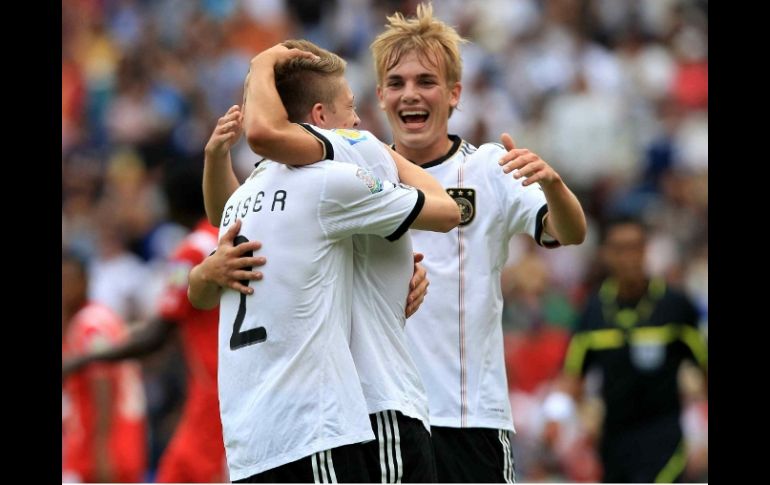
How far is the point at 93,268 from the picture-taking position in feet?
42.6

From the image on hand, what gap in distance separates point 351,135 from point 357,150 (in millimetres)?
74

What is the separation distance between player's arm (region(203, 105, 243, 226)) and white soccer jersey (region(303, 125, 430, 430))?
2.04ft

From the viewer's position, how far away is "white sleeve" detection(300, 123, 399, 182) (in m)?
4.66

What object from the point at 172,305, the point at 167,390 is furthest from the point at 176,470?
the point at 167,390

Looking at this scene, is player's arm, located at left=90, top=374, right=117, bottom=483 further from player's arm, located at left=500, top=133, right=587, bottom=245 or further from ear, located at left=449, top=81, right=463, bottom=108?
player's arm, located at left=500, top=133, right=587, bottom=245

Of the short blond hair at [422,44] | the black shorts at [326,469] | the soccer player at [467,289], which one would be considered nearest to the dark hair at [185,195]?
the short blond hair at [422,44]

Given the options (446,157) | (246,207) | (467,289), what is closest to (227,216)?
(246,207)

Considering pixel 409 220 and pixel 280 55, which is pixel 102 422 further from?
pixel 409 220

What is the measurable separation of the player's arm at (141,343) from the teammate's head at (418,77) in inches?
73.2

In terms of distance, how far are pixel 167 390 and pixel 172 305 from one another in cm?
426

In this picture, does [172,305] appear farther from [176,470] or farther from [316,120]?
[316,120]

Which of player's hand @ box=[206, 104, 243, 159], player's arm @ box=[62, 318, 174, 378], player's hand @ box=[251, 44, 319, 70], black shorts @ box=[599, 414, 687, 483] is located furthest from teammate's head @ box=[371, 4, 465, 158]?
black shorts @ box=[599, 414, 687, 483]

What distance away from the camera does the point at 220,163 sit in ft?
17.6
